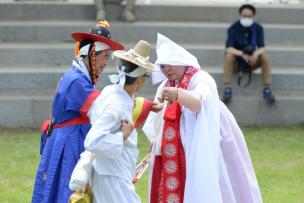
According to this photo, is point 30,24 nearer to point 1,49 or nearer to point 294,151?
point 1,49

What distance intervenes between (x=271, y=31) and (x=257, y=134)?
268 centimetres

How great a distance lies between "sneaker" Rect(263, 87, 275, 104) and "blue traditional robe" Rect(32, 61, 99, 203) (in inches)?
224

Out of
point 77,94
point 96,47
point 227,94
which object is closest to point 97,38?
point 96,47

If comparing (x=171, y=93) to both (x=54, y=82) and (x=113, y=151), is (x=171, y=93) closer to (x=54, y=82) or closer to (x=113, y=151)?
(x=113, y=151)

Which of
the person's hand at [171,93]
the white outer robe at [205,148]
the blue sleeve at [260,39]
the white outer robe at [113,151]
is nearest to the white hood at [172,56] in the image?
the white outer robe at [205,148]

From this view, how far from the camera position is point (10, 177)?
27.6ft

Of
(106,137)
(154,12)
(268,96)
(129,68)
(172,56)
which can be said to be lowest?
(268,96)

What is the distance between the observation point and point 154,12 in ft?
43.6

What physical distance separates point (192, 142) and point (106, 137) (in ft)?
3.87

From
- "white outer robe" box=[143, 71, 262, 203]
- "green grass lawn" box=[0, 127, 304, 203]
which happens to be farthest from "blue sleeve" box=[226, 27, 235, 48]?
"white outer robe" box=[143, 71, 262, 203]

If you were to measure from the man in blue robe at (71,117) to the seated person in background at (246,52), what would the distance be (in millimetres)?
5415

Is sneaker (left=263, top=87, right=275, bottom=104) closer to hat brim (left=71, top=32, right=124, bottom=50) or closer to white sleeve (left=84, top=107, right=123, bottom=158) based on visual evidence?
hat brim (left=71, top=32, right=124, bottom=50)

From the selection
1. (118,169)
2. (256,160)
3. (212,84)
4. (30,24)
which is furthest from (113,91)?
(30,24)

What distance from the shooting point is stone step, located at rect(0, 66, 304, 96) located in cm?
1107
